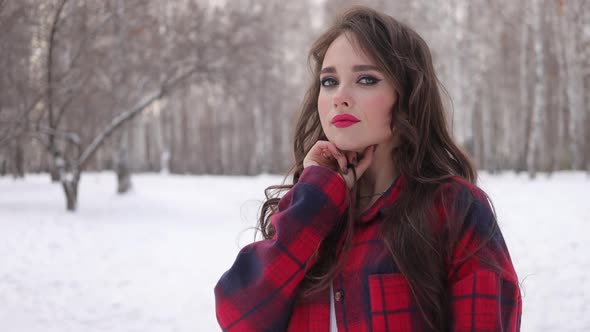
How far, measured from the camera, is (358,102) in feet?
4.44

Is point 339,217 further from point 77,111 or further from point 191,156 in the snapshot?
point 191,156

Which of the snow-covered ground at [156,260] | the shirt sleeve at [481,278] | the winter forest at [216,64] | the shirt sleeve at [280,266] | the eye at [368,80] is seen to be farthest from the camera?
the winter forest at [216,64]

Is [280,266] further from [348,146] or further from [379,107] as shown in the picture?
[379,107]

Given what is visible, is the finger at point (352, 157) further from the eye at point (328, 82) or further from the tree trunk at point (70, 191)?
the tree trunk at point (70, 191)

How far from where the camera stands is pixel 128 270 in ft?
19.4

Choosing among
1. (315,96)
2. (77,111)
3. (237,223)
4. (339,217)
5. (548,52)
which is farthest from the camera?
(548,52)

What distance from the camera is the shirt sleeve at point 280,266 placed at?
1.26 metres

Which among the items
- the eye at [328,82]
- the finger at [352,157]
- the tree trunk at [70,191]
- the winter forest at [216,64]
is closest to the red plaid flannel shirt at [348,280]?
the finger at [352,157]

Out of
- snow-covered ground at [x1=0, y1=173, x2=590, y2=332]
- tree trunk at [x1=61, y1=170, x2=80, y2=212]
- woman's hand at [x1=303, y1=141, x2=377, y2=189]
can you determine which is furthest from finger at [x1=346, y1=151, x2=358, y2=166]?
tree trunk at [x1=61, y1=170, x2=80, y2=212]

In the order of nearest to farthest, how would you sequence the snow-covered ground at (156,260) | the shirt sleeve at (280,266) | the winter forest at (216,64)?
1. the shirt sleeve at (280,266)
2. the snow-covered ground at (156,260)
3. the winter forest at (216,64)

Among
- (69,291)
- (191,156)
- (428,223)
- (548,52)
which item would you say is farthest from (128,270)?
(191,156)

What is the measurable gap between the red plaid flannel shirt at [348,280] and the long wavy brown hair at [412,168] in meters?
0.03

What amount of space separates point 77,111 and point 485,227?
15.6 m

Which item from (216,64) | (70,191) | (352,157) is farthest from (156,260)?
(216,64)
